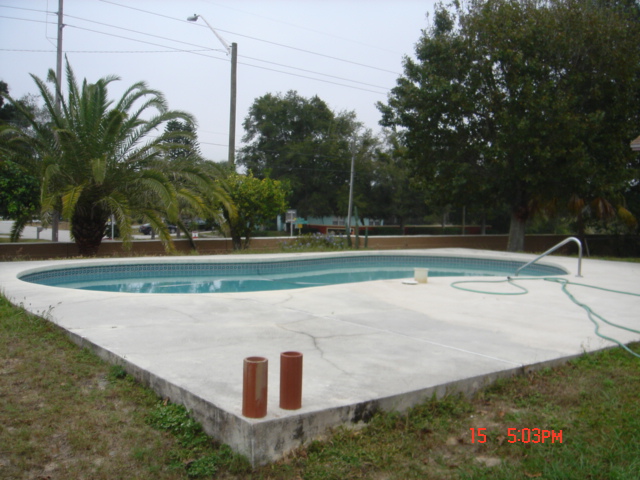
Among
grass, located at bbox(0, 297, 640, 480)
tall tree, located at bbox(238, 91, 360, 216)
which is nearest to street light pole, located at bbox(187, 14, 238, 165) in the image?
grass, located at bbox(0, 297, 640, 480)

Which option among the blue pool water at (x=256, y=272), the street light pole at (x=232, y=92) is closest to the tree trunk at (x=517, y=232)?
the blue pool water at (x=256, y=272)

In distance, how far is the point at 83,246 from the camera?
13891mm

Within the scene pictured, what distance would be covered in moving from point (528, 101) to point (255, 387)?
16.0 m

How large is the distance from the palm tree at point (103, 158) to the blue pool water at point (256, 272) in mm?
1144

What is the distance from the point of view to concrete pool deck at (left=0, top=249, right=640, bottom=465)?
335 cm

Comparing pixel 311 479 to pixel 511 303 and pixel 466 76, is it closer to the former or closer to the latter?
pixel 511 303

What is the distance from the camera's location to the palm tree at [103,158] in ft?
41.9

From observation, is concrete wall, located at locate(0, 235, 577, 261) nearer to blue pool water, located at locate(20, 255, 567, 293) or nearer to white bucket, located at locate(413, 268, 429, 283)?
blue pool water, located at locate(20, 255, 567, 293)

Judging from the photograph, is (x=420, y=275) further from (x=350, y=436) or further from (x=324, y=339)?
(x=350, y=436)

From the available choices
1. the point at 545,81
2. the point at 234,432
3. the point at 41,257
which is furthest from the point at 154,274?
the point at 545,81

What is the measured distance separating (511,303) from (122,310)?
4.97 metres

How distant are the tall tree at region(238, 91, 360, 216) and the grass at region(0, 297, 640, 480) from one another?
130 ft

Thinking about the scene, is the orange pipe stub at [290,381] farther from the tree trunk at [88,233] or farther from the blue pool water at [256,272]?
the tree trunk at [88,233]

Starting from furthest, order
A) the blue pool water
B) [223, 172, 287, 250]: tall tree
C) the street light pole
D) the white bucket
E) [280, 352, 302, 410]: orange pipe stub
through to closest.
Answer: the street light pole < [223, 172, 287, 250]: tall tree < the blue pool water < the white bucket < [280, 352, 302, 410]: orange pipe stub
